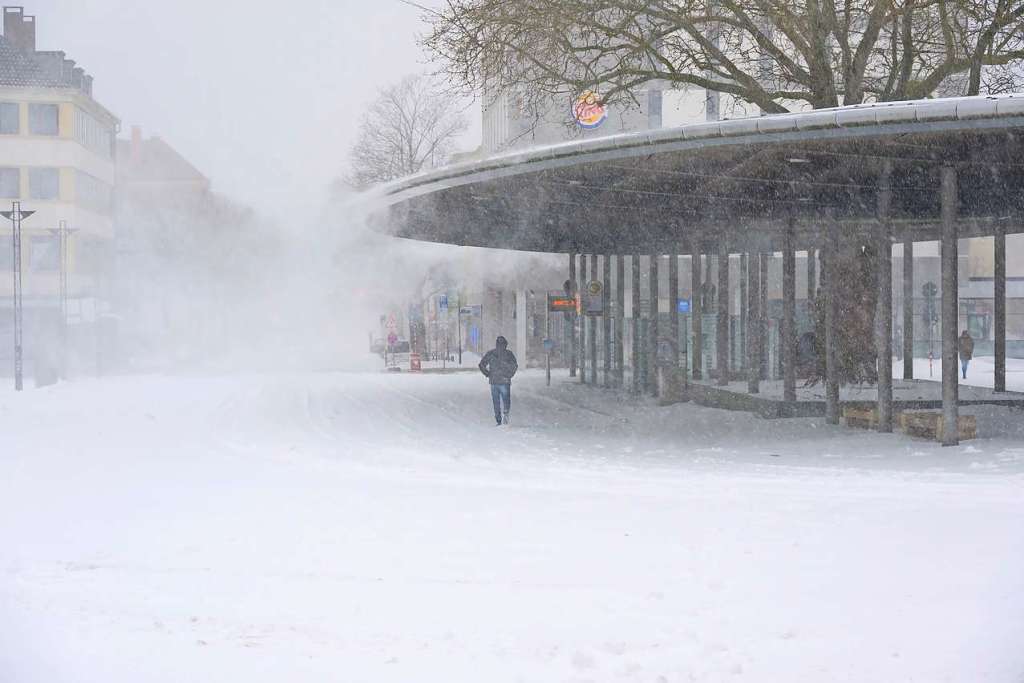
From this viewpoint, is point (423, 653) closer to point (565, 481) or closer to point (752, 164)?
point (565, 481)

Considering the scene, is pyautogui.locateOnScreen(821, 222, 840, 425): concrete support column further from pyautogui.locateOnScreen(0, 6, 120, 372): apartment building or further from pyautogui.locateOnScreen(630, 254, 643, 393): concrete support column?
pyautogui.locateOnScreen(0, 6, 120, 372): apartment building

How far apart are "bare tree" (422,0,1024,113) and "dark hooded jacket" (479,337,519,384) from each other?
474cm

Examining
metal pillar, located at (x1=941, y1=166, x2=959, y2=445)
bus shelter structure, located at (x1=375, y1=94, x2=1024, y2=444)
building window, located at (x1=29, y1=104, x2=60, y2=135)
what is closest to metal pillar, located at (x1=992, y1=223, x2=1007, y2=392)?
bus shelter structure, located at (x1=375, y1=94, x2=1024, y2=444)

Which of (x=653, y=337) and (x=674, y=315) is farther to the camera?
(x=674, y=315)

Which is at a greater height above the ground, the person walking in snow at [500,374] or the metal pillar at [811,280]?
the metal pillar at [811,280]

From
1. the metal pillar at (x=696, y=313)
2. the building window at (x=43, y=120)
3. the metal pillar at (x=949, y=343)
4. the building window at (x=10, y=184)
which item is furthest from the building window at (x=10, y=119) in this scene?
the metal pillar at (x=949, y=343)

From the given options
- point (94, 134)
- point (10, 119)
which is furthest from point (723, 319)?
point (94, 134)

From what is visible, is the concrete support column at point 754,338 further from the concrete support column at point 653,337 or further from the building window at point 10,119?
the building window at point 10,119

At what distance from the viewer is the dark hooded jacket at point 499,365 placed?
2059cm

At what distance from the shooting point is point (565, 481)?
42.9ft

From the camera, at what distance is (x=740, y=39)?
888 inches

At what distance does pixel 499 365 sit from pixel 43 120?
36.0 metres

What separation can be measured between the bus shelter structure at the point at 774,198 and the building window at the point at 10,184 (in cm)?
2634

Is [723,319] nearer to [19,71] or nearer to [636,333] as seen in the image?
[636,333]
